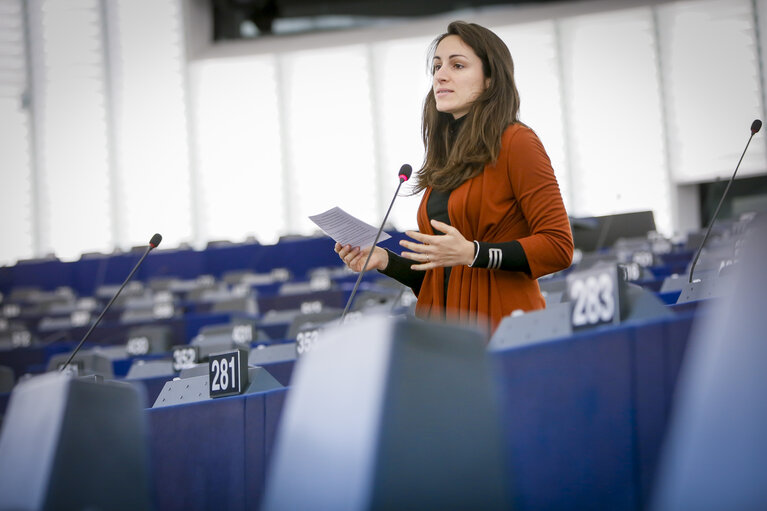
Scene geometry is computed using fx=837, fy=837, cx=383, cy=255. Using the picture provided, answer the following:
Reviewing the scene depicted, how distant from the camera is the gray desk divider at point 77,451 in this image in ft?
3.50

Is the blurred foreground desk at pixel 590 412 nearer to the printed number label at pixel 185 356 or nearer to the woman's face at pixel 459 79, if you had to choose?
the woman's face at pixel 459 79

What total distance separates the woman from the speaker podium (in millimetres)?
747

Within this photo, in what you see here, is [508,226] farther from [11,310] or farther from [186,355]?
[11,310]

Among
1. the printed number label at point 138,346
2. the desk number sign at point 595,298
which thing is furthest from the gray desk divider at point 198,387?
the printed number label at point 138,346

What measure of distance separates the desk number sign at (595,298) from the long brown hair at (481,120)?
0.37 metres

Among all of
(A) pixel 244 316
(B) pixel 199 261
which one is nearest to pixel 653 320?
(A) pixel 244 316

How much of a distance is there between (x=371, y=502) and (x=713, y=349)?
14.2 inches

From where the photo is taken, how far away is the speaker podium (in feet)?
2.83

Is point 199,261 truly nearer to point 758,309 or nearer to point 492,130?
point 492,130

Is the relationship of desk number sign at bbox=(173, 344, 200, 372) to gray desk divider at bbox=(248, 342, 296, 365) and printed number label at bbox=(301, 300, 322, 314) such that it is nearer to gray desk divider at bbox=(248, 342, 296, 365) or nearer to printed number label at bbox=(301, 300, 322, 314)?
gray desk divider at bbox=(248, 342, 296, 365)

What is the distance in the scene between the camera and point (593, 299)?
4.91ft

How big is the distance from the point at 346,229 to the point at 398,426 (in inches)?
44.1

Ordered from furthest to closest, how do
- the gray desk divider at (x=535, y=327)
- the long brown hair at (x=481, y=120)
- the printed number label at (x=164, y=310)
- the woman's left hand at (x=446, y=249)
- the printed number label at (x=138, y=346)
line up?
the printed number label at (x=164, y=310)
the printed number label at (x=138, y=346)
the long brown hair at (x=481, y=120)
the woman's left hand at (x=446, y=249)
the gray desk divider at (x=535, y=327)

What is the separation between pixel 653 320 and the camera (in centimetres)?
142
